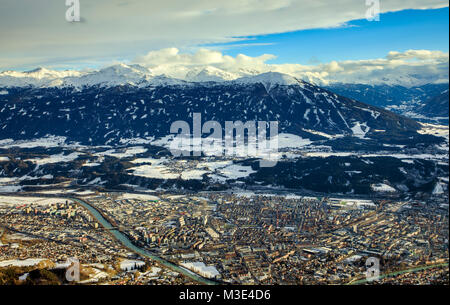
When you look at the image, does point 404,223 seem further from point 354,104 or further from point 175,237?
point 354,104

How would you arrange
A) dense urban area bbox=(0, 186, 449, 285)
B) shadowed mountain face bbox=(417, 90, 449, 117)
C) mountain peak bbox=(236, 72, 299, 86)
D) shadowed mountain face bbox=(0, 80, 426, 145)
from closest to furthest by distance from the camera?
1. dense urban area bbox=(0, 186, 449, 285)
2. shadowed mountain face bbox=(0, 80, 426, 145)
3. shadowed mountain face bbox=(417, 90, 449, 117)
4. mountain peak bbox=(236, 72, 299, 86)

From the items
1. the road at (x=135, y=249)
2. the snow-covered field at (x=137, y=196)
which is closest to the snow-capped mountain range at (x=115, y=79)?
the snow-covered field at (x=137, y=196)

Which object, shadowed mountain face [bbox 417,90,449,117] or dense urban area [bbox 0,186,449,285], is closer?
dense urban area [bbox 0,186,449,285]

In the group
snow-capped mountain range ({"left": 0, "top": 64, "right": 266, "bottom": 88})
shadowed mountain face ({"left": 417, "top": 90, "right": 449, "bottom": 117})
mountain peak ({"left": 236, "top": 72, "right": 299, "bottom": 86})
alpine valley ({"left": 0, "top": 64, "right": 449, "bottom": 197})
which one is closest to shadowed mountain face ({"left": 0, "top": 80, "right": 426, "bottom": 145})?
→ alpine valley ({"left": 0, "top": 64, "right": 449, "bottom": 197})

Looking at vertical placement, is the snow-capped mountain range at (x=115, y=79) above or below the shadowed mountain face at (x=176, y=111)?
above

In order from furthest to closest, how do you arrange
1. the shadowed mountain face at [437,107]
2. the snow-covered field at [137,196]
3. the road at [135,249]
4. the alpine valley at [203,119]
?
the shadowed mountain face at [437,107] → the alpine valley at [203,119] → the snow-covered field at [137,196] → the road at [135,249]

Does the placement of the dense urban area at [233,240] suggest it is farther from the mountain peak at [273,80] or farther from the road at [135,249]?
the mountain peak at [273,80]

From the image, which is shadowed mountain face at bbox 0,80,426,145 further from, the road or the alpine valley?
the road

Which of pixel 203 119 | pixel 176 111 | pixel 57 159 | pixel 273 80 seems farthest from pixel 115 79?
pixel 57 159

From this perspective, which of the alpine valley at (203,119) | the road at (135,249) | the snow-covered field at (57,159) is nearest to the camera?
the road at (135,249)
